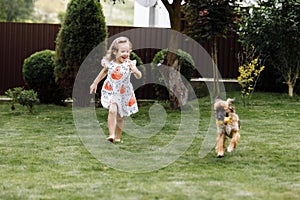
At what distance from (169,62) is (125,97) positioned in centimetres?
378

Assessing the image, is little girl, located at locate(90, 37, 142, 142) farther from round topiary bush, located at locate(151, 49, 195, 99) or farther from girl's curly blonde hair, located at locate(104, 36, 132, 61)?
round topiary bush, located at locate(151, 49, 195, 99)

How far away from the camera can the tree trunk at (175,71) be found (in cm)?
1074

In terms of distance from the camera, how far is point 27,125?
9.13m

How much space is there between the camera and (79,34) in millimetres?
11477

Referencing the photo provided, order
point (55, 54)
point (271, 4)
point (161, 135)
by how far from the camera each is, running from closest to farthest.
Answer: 1. point (161, 135)
2. point (55, 54)
3. point (271, 4)

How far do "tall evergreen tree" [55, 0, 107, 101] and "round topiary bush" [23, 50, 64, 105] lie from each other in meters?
0.67

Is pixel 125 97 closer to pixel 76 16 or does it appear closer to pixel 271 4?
pixel 76 16

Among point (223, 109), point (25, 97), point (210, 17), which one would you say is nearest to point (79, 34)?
point (25, 97)

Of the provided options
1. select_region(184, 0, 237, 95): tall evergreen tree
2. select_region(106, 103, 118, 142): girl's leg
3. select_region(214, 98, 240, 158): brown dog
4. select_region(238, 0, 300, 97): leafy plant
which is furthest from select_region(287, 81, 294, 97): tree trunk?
select_region(214, 98, 240, 158): brown dog

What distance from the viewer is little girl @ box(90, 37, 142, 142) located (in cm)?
700

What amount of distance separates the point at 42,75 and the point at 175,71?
304 cm

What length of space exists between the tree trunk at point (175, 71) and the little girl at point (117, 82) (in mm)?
3591

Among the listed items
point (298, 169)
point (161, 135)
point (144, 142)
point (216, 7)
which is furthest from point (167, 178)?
point (216, 7)

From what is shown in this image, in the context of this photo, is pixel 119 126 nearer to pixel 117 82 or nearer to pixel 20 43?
pixel 117 82
